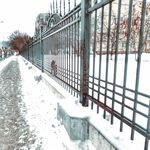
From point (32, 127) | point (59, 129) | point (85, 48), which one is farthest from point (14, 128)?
point (85, 48)

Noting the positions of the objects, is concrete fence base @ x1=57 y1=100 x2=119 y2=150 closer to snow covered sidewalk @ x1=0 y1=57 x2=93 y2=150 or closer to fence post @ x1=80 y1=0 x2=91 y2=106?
snow covered sidewalk @ x1=0 y1=57 x2=93 y2=150

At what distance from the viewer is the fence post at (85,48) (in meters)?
3.64

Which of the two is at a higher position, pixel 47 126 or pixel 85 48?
pixel 85 48

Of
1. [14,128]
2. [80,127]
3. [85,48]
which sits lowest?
[14,128]

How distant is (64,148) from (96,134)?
62 centimetres

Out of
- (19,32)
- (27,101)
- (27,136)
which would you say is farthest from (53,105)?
(19,32)

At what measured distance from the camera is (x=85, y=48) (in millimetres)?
3727

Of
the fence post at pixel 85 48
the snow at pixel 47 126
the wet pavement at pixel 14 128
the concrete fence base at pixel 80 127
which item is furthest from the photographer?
the fence post at pixel 85 48

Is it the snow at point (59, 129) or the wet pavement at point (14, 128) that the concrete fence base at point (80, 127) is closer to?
the snow at point (59, 129)

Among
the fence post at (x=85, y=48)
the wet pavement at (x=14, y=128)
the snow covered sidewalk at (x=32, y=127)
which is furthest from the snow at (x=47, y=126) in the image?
the fence post at (x=85, y=48)

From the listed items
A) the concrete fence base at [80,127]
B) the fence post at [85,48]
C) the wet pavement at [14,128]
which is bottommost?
the wet pavement at [14,128]

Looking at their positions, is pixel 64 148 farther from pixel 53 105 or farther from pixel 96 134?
pixel 53 105

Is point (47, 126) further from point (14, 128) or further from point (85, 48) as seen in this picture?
point (85, 48)

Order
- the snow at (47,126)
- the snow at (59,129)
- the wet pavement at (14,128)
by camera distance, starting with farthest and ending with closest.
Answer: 1. the wet pavement at (14,128)
2. the snow at (47,126)
3. the snow at (59,129)
